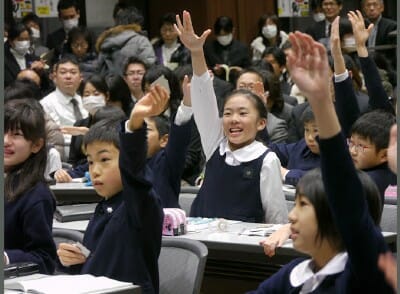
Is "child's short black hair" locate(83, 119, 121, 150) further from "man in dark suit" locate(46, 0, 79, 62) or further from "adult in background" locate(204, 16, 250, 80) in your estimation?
"man in dark suit" locate(46, 0, 79, 62)

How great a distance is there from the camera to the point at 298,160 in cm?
548

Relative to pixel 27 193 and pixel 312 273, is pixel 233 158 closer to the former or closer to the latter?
pixel 27 193

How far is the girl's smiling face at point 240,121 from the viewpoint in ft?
15.5

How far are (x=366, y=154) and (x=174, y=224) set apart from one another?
3.06 ft

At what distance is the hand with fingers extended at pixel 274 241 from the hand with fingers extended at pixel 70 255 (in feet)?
2.36

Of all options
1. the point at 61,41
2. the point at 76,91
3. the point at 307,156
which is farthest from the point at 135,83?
the point at 307,156

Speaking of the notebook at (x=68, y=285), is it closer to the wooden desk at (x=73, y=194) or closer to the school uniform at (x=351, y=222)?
the school uniform at (x=351, y=222)

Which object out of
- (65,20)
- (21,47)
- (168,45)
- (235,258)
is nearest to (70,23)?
(65,20)

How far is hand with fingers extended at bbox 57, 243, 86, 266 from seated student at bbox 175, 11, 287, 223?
53.5 inches

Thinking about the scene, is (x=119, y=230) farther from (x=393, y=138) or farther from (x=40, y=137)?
(x=393, y=138)

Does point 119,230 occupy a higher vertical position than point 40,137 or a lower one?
lower

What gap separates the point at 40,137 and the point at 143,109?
699 millimetres

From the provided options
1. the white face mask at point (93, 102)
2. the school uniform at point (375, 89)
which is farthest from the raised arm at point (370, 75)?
the white face mask at point (93, 102)

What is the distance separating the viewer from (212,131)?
4.87 m
